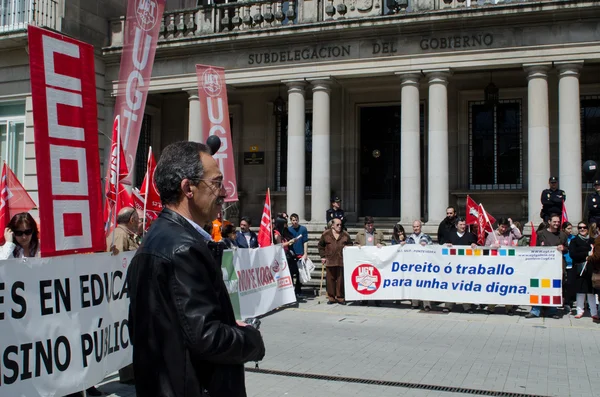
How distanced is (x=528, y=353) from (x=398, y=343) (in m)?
1.86

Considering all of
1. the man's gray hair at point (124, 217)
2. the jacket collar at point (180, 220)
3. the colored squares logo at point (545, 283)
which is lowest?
the colored squares logo at point (545, 283)

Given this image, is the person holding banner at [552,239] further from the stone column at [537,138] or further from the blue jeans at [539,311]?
the stone column at [537,138]

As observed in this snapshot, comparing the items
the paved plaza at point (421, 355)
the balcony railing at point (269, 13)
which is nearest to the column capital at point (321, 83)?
the balcony railing at point (269, 13)

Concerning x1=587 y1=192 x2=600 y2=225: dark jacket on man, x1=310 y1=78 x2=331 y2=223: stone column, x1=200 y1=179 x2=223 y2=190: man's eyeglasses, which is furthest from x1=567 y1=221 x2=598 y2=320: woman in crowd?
x1=200 y1=179 x2=223 y2=190: man's eyeglasses

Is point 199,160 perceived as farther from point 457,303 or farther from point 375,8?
point 375,8

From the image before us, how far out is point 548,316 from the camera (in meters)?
12.3

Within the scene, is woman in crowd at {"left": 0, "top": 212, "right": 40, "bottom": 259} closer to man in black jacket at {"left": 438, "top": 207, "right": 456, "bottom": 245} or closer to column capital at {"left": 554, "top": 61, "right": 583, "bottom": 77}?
man in black jacket at {"left": 438, "top": 207, "right": 456, "bottom": 245}

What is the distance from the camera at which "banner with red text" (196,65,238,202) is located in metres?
11.7

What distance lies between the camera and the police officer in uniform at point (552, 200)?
15.2 metres

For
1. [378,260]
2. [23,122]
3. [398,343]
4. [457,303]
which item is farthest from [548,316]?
[23,122]

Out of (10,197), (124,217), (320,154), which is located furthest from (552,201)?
(10,197)

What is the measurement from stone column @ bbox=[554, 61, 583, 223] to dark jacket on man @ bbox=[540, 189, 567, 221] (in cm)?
101

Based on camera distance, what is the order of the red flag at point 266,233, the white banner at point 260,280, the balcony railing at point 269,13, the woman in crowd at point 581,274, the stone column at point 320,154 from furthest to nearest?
the stone column at point 320,154, the balcony railing at point 269,13, the red flag at point 266,233, the woman in crowd at point 581,274, the white banner at point 260,280

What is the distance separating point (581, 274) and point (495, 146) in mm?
8770
